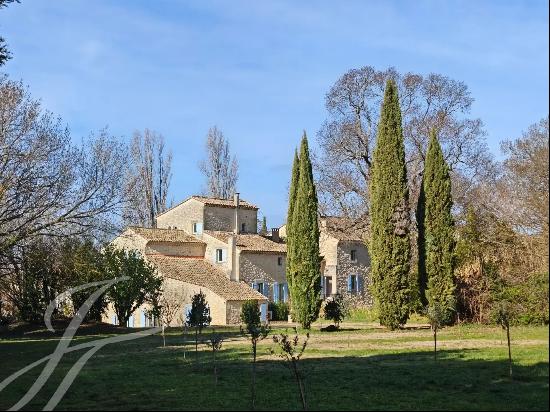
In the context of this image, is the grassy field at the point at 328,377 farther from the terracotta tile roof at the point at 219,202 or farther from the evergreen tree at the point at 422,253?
the terracotta tile roof at the point at 219,202

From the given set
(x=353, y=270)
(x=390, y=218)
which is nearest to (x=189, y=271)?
(x=353, y=270)

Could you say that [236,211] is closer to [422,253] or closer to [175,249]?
[175,249]

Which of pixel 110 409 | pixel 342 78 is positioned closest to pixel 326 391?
pixel 110 409

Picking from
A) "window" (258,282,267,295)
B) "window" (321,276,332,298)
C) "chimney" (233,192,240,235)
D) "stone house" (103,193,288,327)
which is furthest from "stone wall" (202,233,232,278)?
"window" (321,276,332,298)

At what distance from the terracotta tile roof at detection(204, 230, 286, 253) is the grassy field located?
2229 centimetres

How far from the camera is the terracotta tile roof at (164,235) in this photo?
4306 cm

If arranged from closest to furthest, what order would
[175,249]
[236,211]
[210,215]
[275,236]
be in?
[175,249] < [210,215] < [236,211] < [275,236]

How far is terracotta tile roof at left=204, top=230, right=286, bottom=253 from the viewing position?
147 feet

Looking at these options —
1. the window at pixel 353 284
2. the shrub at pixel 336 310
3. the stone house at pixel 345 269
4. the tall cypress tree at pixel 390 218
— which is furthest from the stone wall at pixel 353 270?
the tall cypress tree at pixel 390 218

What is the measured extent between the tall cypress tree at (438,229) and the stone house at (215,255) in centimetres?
1371

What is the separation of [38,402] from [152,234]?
32.5 meters

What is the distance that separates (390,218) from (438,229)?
236 cm

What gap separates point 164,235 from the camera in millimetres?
44375

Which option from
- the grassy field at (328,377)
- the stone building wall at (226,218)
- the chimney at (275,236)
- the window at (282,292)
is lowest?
the grassy field at (328,377)
